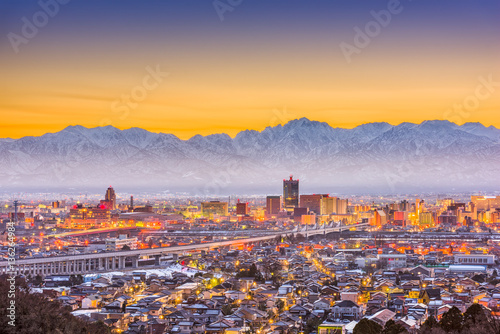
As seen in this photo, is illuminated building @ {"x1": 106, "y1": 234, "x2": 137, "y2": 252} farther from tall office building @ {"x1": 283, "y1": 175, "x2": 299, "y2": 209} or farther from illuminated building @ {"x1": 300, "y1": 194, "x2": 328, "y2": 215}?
tall office building @ {"x1": 283, "y1": 175, "x2": 299, "y2": 209}

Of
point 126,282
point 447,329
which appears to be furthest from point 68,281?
point 447,329

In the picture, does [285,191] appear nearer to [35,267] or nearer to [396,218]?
[396,218]

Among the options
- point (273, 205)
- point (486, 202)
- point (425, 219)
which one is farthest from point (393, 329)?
point (486, 202)

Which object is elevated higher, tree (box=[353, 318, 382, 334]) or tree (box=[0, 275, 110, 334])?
tree (box=[0, 275, 110, 334])

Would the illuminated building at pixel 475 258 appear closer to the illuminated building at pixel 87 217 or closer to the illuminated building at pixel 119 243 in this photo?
the illuminated building at pixel 119 243

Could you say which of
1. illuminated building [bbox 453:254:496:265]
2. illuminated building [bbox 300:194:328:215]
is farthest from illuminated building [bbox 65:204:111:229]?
illuminated building [bbox 453:254:496:265]

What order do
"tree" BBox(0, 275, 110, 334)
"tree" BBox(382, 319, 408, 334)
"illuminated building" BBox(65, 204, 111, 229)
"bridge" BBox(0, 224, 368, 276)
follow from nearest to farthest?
1. "tree" BBox(0, 275, 110, 334)
2. "tree" BBox(382, 319, 408, 334)
3. "bridge" BBox(0, 224, 368, 276)
4. "illuminated building" BBox(65, 204, 111, 229)

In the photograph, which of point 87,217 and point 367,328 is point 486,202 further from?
point 367,328

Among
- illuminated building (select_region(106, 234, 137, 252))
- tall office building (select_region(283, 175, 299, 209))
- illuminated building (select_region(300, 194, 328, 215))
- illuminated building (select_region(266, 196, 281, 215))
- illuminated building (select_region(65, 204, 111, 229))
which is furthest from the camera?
tall office building (select_region(283, 175, 299, 209))
